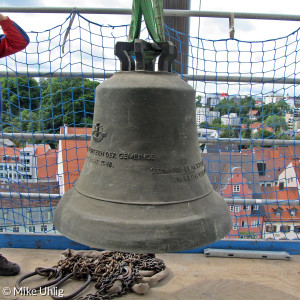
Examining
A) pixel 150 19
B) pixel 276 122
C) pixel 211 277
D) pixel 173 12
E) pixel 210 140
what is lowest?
pixel 211 277

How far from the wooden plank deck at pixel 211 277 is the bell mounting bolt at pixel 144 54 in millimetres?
1500

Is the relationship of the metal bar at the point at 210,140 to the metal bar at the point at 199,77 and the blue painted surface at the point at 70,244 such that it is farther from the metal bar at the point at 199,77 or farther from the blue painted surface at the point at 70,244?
the blue painted surface at the point at 70,244

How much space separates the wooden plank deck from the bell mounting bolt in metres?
1.50

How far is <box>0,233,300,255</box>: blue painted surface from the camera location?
2809mm

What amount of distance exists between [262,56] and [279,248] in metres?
1.67

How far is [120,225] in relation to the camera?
4.00 feet

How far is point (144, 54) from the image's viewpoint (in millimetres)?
1346

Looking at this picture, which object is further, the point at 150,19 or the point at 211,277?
the point at 211,277

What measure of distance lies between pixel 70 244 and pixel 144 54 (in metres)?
1.99

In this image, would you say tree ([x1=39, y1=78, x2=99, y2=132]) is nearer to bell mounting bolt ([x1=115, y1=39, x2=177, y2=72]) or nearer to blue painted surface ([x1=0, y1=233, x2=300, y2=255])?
blue painted surface ([x1=0, y1=233, x2=300, y2=255])

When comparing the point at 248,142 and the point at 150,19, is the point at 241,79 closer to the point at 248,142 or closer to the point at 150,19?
the point at 248,142

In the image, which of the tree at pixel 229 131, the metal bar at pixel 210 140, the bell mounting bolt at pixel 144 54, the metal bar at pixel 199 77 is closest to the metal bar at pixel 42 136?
the metal bar at pixel 210 140

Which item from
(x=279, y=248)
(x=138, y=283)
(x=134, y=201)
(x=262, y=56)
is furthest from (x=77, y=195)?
(x=262, y=56)

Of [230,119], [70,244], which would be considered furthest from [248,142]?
[70,244]
